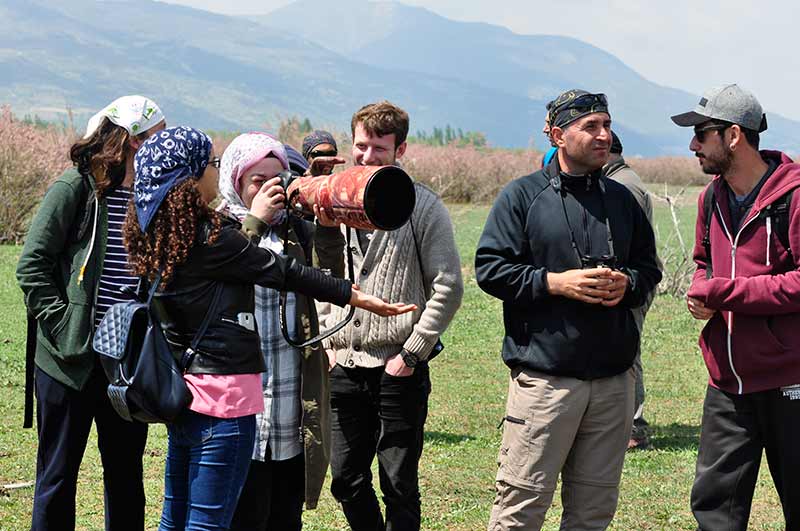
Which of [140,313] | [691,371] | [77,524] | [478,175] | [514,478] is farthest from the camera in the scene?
[478,175]

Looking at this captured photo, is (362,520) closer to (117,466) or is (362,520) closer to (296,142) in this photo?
(117,466)

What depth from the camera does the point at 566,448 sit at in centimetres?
434

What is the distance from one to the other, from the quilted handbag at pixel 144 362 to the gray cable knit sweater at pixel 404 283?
1.22 m

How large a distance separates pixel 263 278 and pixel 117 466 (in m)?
1.50

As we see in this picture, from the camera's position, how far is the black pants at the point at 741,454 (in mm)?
4395

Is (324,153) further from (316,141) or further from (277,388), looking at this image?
(277,388)

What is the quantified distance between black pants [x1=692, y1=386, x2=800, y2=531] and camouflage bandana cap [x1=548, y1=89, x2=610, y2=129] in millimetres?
1341

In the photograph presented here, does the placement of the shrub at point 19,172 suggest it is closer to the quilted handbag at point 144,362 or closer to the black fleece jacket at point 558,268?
the black fleece jacket at point 558,268

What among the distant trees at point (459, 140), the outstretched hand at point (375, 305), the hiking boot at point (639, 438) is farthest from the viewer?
the distant trees at point (459, 140)

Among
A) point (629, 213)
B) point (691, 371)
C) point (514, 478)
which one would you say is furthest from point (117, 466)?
point (691, 371)

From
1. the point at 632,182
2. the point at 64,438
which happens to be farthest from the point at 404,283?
the point at 632,182

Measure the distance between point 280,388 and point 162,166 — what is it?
3.52 feet

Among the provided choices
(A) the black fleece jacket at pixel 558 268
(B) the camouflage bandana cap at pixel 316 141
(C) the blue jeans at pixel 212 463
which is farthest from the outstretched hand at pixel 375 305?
(B) the camouflage bandana cap at pixel 316 141

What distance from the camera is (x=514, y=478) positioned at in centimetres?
434
